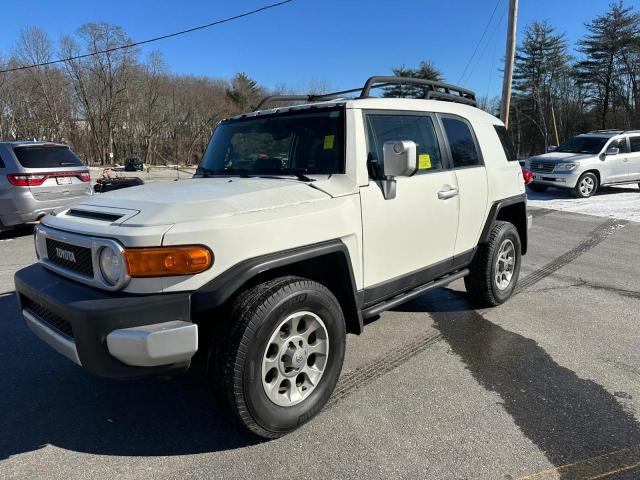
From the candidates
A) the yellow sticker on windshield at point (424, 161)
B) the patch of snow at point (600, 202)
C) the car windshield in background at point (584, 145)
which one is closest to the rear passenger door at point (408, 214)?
the yellow sticker on windshield at point (424, 161)

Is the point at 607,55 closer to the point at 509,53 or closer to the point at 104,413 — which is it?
the point at 509,53

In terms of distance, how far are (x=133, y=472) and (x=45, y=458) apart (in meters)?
0.54

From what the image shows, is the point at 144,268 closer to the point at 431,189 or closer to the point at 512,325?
the point at 431,189

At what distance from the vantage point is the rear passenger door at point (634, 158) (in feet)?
46.6

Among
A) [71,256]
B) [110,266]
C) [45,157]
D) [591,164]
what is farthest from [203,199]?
[591,164]

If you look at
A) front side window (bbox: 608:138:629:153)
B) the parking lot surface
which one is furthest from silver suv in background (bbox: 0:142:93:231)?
front side window (bbox: 608:138:629:153)

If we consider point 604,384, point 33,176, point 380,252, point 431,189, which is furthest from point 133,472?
point 33,176

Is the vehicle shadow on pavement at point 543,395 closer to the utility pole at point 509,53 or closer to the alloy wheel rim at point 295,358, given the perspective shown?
the alloy wheel rim at point 295,358

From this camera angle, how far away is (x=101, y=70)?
43656 mm

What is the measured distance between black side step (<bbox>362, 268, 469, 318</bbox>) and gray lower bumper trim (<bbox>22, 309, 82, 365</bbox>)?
5.85ft

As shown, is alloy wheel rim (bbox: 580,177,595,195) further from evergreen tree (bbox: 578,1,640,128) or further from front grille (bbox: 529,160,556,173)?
evergreen tree (bbox: 578,1,640,128)

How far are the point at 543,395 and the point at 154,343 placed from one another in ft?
8.31

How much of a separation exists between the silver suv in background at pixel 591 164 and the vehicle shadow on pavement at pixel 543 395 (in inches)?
435

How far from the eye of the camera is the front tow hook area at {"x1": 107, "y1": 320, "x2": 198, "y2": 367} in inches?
84.3
